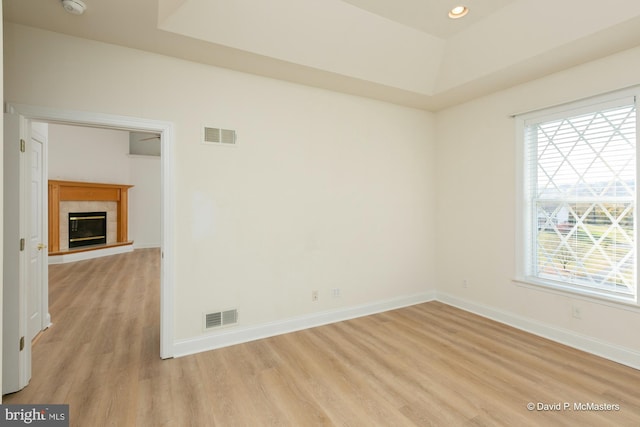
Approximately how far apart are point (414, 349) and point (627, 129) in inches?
108

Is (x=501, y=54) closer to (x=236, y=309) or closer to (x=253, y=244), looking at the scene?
(x=253, y=244)

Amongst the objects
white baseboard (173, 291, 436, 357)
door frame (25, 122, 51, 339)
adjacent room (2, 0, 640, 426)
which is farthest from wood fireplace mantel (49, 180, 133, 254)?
white baseboard (173, 291, 436, 357)

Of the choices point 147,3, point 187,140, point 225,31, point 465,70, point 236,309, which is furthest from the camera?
point 465,70

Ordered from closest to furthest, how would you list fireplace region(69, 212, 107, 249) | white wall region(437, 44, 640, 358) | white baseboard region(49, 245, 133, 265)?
1. white wall region(437, 44, 640, 358)
2. white baseboard region(49, 245, 133, 265)
3. fireplace region(69, 212, 107, 249)

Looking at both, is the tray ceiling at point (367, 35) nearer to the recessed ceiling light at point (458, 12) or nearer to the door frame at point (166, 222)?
the recessed ceiling light at point (458, 12)

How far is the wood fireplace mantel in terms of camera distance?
7442 mm

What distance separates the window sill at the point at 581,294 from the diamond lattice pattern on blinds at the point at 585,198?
0.30ft

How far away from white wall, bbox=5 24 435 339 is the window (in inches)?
54.7

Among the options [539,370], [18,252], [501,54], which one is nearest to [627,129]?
[501,54]

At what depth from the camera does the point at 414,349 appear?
312 cm

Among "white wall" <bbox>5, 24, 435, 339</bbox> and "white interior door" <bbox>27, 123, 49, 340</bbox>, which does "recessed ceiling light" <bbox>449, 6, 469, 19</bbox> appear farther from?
"white interior door" <bbox>27, 123, 49, 340</bbox>

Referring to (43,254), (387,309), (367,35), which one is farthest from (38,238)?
(387,309)

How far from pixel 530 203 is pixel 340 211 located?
6.98ft

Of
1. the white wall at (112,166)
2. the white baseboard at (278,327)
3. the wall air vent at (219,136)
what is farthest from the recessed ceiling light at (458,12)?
the white wall at (112,166)
